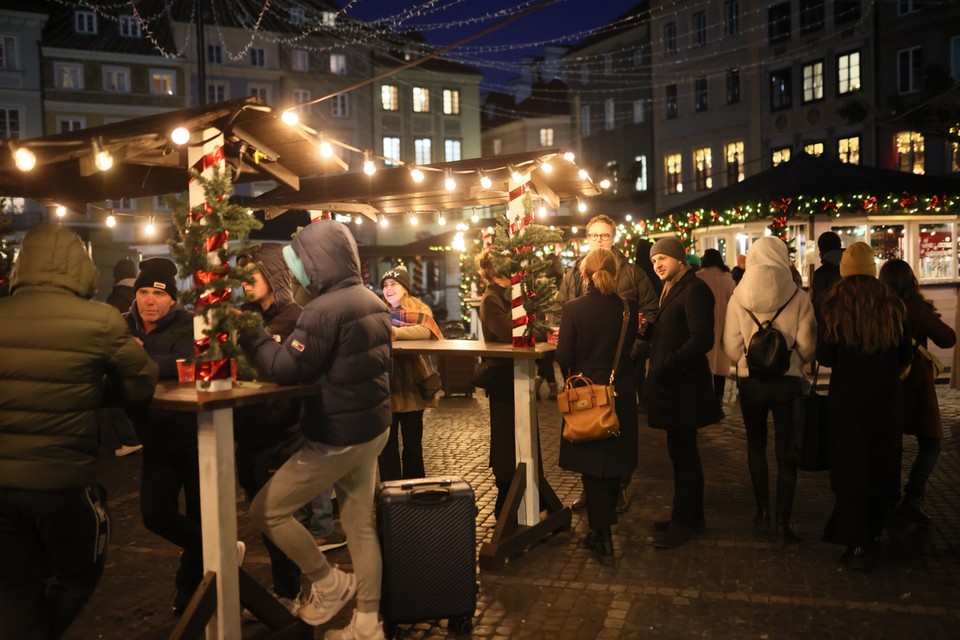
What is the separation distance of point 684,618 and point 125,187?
522cm

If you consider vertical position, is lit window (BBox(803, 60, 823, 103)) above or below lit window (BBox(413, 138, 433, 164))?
below

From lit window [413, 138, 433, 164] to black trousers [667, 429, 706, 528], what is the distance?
4472 centimetres

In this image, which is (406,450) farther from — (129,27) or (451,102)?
(451,102)

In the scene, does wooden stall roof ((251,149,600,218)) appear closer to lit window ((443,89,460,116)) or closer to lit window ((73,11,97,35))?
lit window ((73,11,97,35))

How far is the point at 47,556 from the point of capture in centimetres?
380

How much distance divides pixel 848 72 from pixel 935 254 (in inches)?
692

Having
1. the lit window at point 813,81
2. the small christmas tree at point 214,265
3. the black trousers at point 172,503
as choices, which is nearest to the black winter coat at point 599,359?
the small christmas tree at point 214,265

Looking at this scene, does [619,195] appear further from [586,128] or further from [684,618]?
[684,618]

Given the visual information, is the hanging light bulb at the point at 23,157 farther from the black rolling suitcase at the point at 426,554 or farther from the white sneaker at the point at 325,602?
the white sneaker at the point at 325,602

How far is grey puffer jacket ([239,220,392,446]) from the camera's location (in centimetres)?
435

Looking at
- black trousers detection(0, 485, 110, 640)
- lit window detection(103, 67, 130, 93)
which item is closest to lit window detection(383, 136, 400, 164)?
lit window detection(103, 67, 130, 93)

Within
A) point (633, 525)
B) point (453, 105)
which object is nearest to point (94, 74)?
point (453, 105)

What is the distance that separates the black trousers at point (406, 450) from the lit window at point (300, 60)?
42.6m

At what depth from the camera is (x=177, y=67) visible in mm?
43094
